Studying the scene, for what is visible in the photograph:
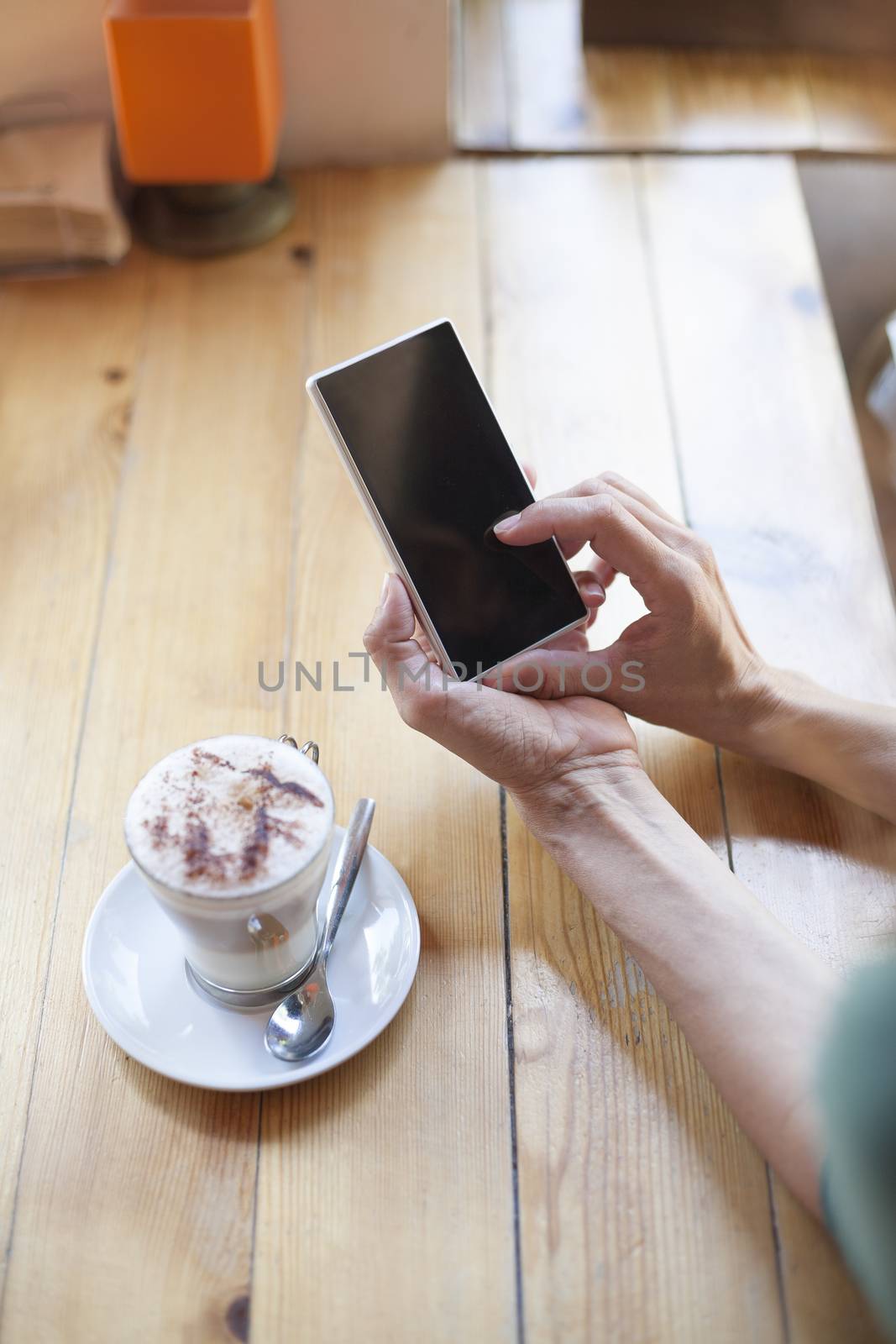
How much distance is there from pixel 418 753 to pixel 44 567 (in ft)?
1.27

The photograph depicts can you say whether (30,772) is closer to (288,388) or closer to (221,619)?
(221,619)

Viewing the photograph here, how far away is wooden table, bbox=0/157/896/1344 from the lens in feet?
2.03

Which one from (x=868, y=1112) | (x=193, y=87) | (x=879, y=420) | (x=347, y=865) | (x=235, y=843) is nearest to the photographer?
(x=868, y=1112)

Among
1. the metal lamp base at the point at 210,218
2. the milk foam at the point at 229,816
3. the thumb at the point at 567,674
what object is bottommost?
the thumb at the point at 567,674

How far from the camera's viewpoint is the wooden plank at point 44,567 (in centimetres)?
74

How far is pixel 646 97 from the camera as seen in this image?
4.74 ft

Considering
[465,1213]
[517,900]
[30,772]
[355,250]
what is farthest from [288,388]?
[465,1213]

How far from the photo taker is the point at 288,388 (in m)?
1.13

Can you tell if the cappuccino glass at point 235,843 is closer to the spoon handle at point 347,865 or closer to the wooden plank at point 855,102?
the spoon handle at point 347,865

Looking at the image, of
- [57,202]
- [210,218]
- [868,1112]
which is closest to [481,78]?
[210,218]

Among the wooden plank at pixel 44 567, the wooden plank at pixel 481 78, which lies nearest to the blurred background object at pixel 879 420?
the wooden plank at pixel 481 78

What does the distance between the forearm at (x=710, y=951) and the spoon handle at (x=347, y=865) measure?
0.38 feet

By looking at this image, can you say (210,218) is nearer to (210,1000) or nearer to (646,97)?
(646,97)

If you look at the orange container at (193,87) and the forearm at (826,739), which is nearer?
the forearm at (826,739)
